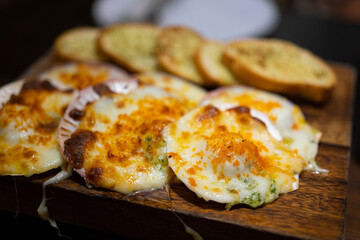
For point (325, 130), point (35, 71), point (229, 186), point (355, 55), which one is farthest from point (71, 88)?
point (355, 55)

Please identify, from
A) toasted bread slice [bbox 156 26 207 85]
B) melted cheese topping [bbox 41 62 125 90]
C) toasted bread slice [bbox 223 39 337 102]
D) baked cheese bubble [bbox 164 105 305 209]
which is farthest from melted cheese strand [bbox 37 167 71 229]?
toasted bread slice [bbox 223 39 337 102]

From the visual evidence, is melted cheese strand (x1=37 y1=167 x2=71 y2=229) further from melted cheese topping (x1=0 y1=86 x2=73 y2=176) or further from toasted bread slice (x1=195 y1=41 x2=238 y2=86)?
toasted bread slice (x1=195 y1=41 x2=238 y2=86)

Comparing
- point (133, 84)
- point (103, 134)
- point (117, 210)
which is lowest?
point (117, 210)

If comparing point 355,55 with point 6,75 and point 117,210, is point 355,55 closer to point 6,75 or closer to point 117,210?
point 117,210

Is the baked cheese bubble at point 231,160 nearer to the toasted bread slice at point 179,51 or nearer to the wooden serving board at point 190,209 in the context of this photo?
the wooden serving board at point 190,209

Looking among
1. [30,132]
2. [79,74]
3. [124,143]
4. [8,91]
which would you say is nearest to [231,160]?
[124,143]

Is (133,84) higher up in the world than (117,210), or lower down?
higher up

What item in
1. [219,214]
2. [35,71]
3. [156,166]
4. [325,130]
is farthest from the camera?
[35,71]
